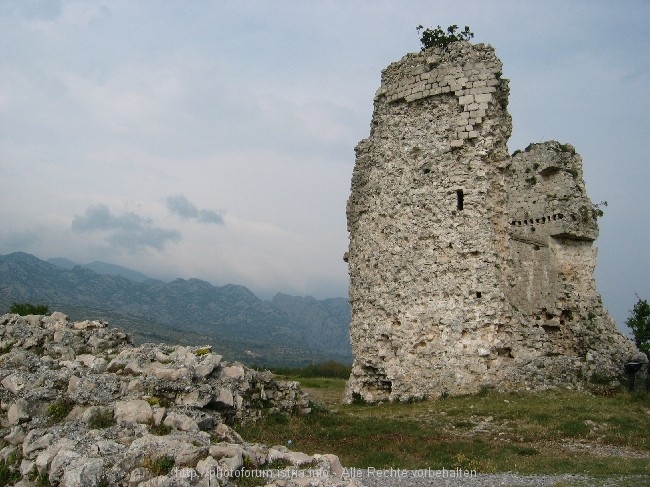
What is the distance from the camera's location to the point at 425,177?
19109mm

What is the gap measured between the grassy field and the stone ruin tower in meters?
1.41

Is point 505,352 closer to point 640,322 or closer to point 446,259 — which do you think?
point 446,259

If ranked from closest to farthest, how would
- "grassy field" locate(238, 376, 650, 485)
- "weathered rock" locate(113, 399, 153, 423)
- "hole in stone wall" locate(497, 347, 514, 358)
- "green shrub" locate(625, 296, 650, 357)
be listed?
"weathered rock" locate(113, 399, 153, 423)
"grassy field" locate(238, 376, 650, 485)
"hole in stone wall" locate(497, 347, 514, 358)
"green shrub" locate(625, 296, 650, 357)

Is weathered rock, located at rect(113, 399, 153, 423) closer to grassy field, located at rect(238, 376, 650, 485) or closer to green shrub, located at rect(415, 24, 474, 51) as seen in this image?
grassy field, located at rect(238, 376, 650, 485)

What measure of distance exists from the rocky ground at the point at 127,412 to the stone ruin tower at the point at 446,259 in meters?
5.97

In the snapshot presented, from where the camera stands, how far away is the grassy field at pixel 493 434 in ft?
34.7

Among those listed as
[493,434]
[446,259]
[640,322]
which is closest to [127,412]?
[493,434]

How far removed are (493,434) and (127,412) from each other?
848 centimetres

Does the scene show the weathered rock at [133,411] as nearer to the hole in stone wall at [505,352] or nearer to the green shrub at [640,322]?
the hole in stone wall at [505,352]

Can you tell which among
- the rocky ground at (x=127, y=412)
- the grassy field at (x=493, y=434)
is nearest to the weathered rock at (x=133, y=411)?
the rocky ground at (x=127, y=412)

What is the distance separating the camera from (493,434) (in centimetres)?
1330

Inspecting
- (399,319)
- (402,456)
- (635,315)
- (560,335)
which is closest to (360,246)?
(399,319)

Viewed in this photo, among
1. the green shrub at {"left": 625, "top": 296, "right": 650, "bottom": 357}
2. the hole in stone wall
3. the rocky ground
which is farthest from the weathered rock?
the green shrub at {"left": 625, "top": 296, "right": 650, "bottom": 357}

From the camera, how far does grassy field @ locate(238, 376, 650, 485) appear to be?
1059 centimetres
